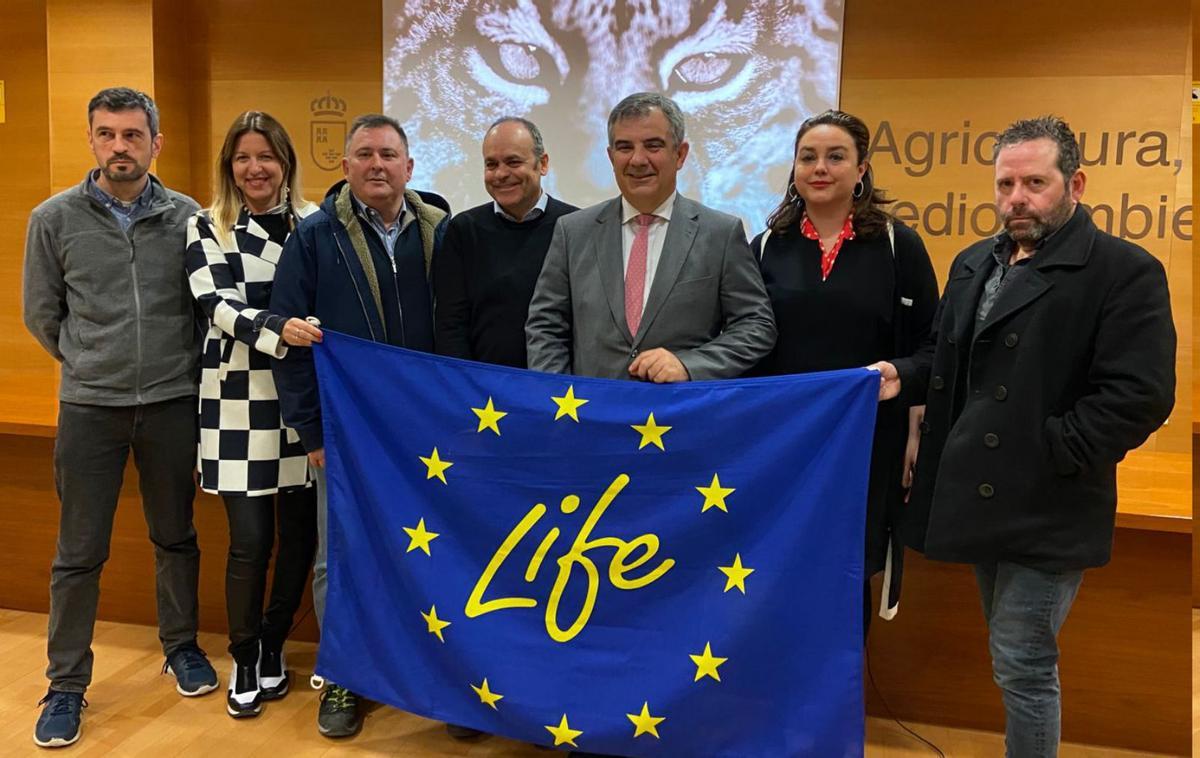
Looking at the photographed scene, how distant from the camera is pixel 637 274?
226 centimetres

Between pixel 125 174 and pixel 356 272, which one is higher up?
pixel 125 174

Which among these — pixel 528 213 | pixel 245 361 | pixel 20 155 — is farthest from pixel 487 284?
pixel 20 155

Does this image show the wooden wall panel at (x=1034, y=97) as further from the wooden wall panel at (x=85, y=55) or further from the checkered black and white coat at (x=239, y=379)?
the wooden wall panel at (x=85, y=55)

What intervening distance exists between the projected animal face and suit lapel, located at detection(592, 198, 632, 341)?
149cm

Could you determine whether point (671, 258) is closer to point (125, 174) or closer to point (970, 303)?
point (970, 303)

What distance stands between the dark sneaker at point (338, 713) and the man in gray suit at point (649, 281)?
3.71ft

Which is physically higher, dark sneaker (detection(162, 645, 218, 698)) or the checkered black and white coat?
the checkered black and white coat

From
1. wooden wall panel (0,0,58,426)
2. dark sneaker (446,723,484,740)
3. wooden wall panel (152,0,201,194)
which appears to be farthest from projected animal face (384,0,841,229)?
Result: dark sneaker (446,723,484,740)

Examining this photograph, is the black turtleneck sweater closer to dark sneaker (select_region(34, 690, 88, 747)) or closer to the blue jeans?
the blue jeans

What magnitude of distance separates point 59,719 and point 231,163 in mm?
1603

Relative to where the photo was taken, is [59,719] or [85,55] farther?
[85,55]

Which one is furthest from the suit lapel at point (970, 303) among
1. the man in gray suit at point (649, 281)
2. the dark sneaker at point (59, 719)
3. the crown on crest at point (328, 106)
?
the crown on crest at point (328, 106)

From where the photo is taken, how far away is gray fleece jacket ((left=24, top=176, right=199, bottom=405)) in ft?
8.36

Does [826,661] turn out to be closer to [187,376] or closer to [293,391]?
[293,391]
